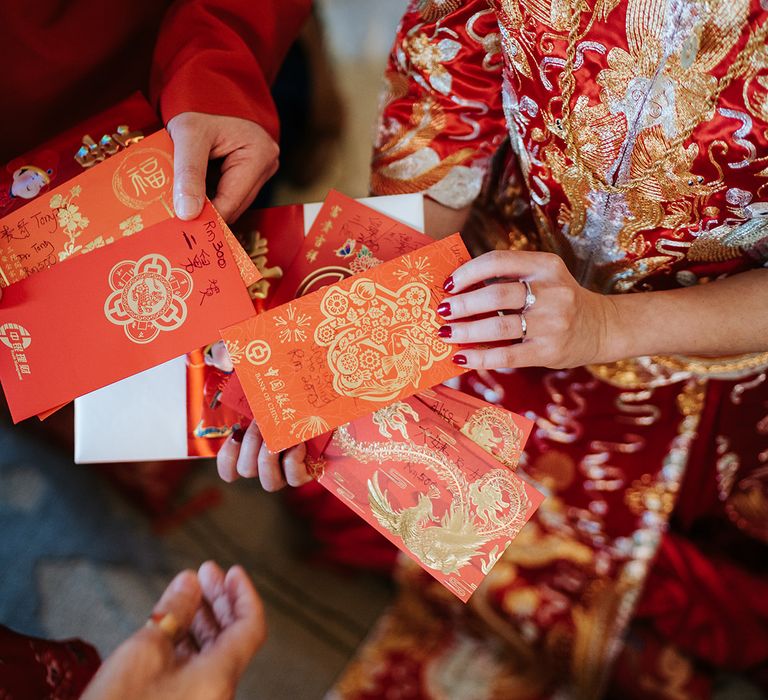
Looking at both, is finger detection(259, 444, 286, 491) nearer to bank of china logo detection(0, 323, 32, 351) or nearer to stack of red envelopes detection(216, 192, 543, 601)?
stack of red envelopes detection(216, 192, 543, 601)

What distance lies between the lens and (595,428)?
0.86 meters

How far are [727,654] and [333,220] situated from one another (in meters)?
1.02

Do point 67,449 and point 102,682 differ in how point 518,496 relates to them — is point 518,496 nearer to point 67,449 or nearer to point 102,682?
point 102,682

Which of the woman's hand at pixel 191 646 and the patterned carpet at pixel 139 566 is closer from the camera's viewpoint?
the woman's hand at pixel 191 646

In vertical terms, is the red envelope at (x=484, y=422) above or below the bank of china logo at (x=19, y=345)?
below

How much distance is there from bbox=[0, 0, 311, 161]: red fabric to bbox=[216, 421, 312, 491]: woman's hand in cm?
38

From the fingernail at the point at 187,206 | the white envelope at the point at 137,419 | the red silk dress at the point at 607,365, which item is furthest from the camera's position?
the white envelope at the point at 137,419

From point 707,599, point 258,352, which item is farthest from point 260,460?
point 707,599

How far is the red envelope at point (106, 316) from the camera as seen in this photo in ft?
2.00

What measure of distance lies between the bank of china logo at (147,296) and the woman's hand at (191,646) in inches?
20.2

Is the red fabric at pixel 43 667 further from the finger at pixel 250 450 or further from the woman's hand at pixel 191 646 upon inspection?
the finger at pixel 250 450

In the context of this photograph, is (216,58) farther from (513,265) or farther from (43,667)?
(43,667)

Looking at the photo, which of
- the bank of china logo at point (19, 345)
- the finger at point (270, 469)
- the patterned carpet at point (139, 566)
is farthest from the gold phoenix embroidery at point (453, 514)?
the patterned carpet at point (139, 566)

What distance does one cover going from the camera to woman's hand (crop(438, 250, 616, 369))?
57 cm
